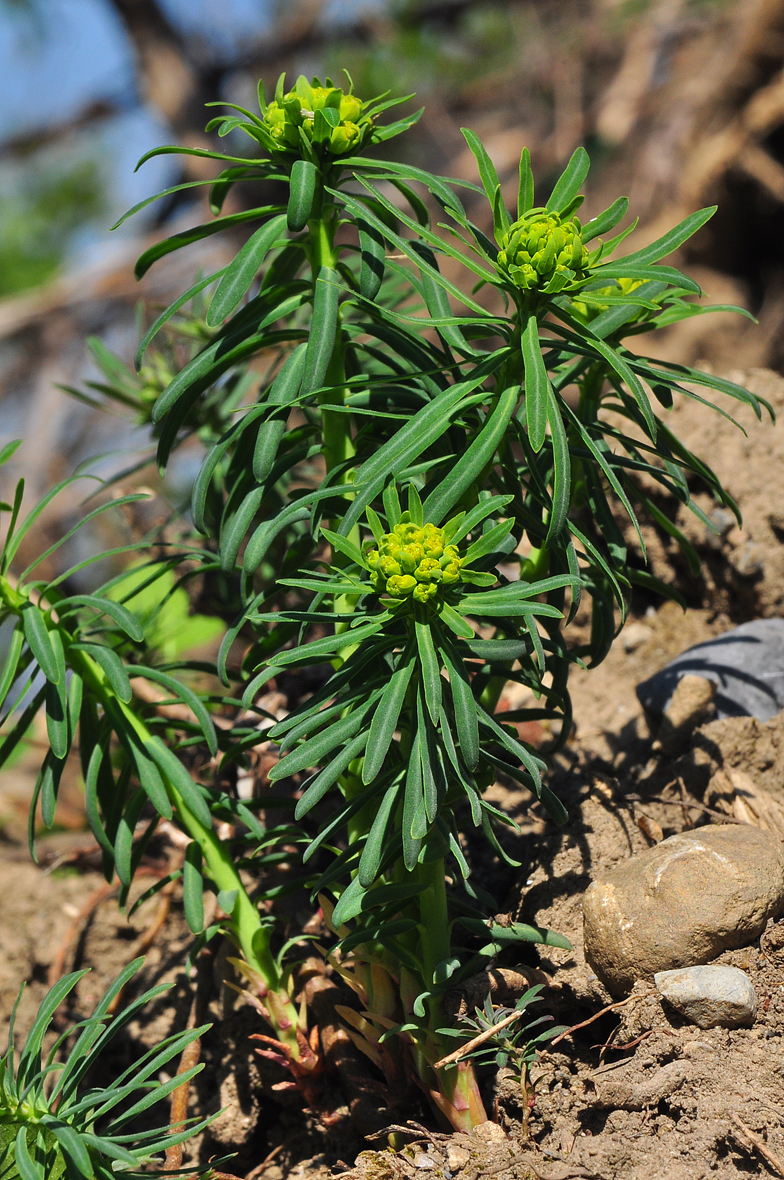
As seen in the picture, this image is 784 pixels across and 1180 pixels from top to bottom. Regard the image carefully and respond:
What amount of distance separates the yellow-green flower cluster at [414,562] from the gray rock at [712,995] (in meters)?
0.61

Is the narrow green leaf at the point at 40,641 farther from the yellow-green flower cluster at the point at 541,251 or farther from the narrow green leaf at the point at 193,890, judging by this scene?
the yellow-green flower cluster at the point at 541,251

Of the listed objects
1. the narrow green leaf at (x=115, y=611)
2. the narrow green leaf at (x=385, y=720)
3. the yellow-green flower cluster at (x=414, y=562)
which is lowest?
the narrow green leaf at (x=385, y=720)

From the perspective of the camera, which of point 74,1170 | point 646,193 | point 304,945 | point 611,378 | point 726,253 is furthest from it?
point 646,193

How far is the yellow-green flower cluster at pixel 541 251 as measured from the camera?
1.07m

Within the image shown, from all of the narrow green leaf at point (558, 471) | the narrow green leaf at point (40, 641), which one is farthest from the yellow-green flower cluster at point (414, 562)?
the narrow green leaf at point (40, 641)

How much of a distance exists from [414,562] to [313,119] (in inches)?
23.7

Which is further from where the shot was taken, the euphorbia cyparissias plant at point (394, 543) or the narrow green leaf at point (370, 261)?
the narrow green leaf at point (370, 261)

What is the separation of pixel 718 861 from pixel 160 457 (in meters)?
0.94

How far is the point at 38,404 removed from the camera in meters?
6.10

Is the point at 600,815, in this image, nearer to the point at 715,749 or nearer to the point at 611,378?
the point at 715,749

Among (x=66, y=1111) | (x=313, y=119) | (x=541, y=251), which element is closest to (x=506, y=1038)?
(x=66, y=1111)

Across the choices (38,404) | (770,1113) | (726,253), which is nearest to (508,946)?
(770,1113)

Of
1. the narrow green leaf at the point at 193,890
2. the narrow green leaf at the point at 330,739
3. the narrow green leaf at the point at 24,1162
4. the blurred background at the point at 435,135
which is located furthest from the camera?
the blurred background at the point at 435,135

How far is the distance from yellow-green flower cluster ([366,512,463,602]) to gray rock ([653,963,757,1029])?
2.01 ft
